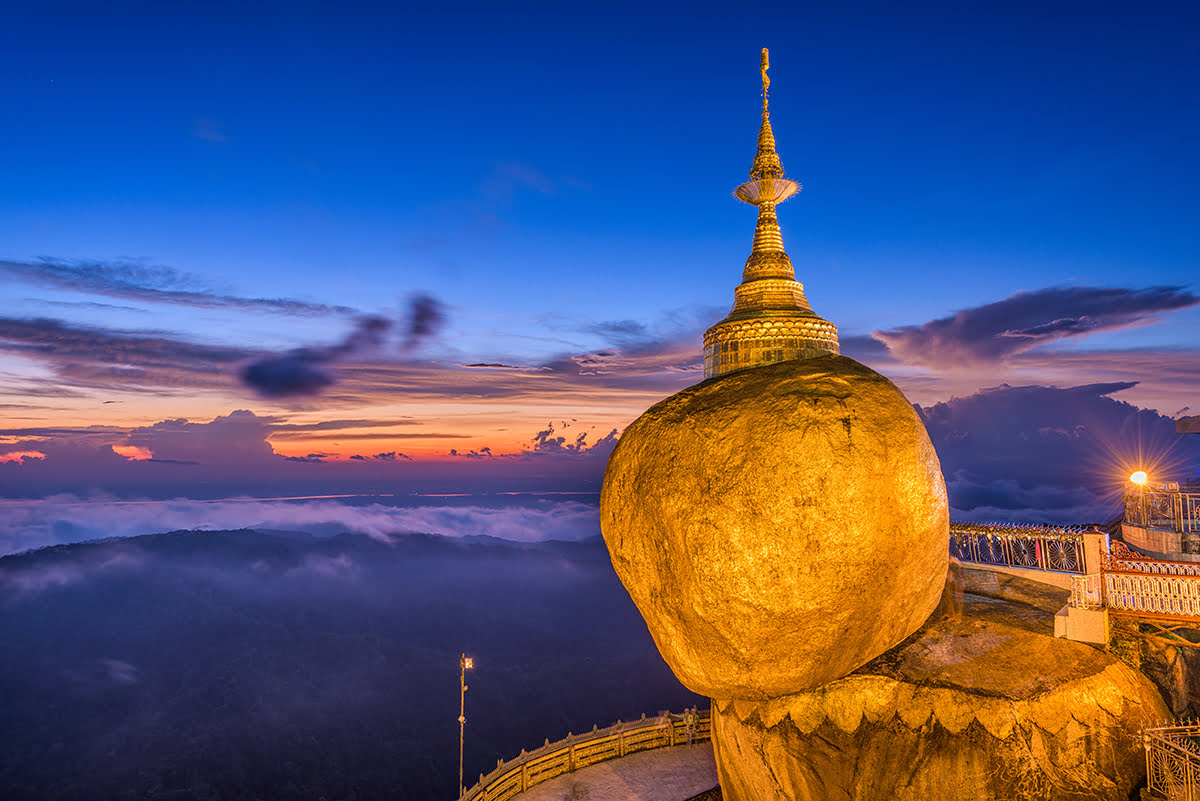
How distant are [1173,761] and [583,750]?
1696 centimetres

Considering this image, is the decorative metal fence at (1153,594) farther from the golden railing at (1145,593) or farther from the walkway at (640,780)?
the walkway at (640,780)

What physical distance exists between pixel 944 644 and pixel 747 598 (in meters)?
5.19

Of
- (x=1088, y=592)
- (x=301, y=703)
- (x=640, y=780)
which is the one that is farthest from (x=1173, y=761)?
(x=301, y=703)

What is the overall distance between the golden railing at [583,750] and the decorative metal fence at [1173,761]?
12.8 meters

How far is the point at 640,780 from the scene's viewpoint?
22.1 metres

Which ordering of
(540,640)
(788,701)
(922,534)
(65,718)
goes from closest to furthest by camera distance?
1. (922,534)
2. (788,701)
3. (65,718)
4. (540,640)

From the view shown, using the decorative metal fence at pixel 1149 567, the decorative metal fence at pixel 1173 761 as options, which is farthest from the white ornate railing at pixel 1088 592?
the decorative metal fence at pixel 1173 761

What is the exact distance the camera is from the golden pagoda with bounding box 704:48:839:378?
4038cm

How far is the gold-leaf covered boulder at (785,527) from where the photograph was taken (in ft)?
38.6

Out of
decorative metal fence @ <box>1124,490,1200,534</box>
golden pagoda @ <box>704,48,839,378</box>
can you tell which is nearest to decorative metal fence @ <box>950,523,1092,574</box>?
decorative metal fence @ <box>1124,490,1200,534</box>

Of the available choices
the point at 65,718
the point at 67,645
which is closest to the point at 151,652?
the point at 67,645

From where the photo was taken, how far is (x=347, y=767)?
127312mm

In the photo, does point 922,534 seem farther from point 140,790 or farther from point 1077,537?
point 140,790

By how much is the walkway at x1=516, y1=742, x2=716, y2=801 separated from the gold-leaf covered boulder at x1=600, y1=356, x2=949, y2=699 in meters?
10.00
